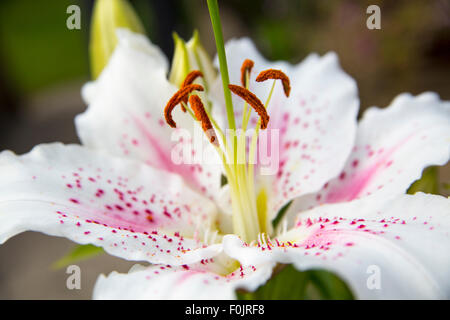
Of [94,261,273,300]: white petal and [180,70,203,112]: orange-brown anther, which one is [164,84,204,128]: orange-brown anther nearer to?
[180,70,203,112]: orange-brown anther

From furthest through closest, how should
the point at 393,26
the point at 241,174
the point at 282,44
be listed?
the point at 282,44 < the point at 393,26 < the point at 241,174

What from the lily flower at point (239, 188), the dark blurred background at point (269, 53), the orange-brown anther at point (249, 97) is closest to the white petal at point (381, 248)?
the lily flower at point (239, 188)

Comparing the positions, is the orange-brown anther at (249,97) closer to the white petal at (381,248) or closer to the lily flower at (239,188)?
the lily flower at (239,188)

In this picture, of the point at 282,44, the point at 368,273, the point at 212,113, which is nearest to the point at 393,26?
the point at 282,44

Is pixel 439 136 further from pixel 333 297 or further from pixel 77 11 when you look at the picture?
pixel 77 11

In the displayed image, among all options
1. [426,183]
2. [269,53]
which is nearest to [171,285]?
[426,183]

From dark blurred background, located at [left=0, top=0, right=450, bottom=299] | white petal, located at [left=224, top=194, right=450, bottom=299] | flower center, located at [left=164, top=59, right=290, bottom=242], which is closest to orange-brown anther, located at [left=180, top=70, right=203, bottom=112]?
flower center, located at [left=164, top=59, right=290, bottom=242]

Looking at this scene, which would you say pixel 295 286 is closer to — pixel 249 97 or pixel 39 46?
pixel 249 97
